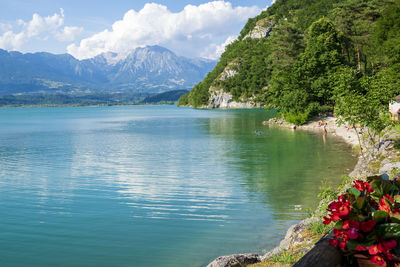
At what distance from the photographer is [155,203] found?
2038cm

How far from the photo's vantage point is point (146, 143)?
52312 mm

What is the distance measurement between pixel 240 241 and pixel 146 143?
3955cm

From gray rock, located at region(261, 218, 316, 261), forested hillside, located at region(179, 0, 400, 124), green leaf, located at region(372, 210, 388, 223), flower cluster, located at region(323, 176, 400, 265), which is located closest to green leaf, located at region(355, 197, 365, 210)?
flower cluster, located at region(323, 176, 400, 265)

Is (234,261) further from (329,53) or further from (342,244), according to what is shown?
(329,53)

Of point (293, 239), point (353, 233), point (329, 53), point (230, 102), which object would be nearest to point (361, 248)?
point (353, 233)

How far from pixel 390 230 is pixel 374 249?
451mm

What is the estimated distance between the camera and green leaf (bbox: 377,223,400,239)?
5418 mm

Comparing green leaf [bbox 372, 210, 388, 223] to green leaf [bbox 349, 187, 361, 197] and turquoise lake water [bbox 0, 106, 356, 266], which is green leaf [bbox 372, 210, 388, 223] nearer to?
green leaf [bbox 349, 187, 361, 197]

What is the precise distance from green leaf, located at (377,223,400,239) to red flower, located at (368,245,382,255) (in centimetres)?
26

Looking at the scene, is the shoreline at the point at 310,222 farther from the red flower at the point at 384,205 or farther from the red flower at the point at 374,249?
the red flower at the point at 374,249

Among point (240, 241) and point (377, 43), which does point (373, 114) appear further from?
point (377, 43)

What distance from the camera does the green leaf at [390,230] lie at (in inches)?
213

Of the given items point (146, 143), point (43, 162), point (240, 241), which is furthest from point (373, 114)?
point (146, 143)

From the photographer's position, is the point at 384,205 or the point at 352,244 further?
the point at 384,205
